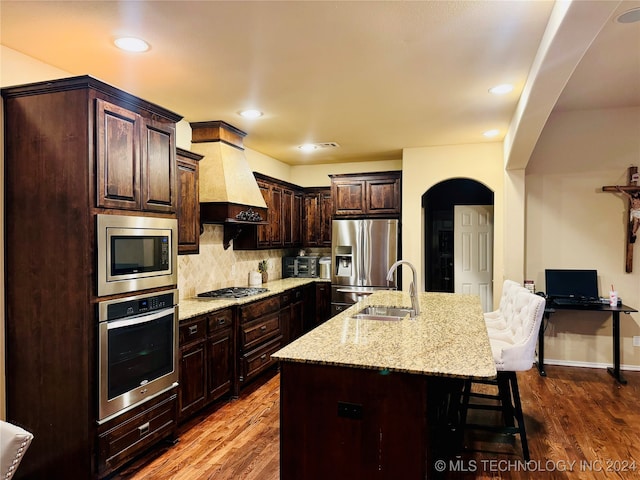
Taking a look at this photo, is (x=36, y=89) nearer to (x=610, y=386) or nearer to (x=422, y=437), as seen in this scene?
(x=422, y=437)

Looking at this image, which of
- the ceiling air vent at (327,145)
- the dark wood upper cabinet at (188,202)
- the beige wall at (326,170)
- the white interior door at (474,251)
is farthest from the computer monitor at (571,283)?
the dark wood upper cabinet at (188,202)

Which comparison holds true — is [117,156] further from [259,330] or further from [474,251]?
[474,251]

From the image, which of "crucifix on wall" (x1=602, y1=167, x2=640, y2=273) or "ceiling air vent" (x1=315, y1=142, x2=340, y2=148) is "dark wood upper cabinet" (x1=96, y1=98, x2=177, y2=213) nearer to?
"ceiling air vent" (x1=315, y1=142, x2=340, y2=148)

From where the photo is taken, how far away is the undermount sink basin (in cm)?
304

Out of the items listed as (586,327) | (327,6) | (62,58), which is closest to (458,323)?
(327,6)

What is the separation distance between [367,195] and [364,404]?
3.99 m

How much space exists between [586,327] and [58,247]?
5051 millimetres

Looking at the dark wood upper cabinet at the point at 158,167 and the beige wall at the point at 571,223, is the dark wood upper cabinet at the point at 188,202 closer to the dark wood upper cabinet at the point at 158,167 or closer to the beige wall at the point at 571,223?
the beige wall at the point at 571,223

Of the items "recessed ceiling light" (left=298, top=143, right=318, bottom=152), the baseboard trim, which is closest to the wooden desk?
the baseboard trim

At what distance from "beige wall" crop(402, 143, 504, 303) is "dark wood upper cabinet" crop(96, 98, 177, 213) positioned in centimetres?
333

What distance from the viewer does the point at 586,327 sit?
14.8 ft

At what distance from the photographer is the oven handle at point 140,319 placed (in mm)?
2357

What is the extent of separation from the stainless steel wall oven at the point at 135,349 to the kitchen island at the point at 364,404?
107 centimetres

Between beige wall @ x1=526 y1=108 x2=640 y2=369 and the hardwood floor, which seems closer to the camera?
the hardwood floor
